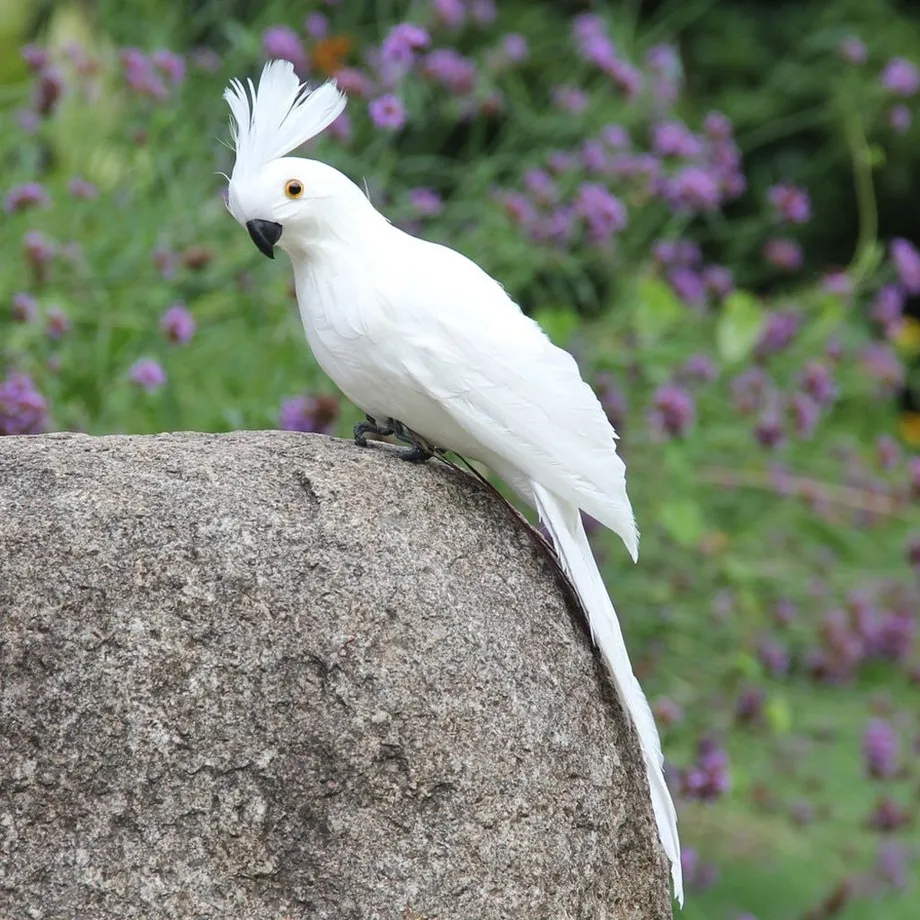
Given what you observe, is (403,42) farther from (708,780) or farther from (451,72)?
(708,780)

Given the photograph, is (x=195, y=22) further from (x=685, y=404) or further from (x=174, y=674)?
(x=174, y=674)

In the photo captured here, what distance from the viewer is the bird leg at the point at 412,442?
110 inches

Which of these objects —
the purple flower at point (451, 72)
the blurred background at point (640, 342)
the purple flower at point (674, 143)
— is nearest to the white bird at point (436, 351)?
the blurred background at point (640, 342)

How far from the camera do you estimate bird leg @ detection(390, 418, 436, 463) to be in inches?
110

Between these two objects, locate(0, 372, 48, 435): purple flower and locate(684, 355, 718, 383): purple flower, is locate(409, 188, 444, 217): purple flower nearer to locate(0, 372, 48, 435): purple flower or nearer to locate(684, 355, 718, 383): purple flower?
locate(684, 355, 718, 383): purple flower

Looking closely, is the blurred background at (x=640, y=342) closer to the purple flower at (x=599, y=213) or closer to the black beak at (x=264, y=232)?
the purple flower at (x=599, y=213)

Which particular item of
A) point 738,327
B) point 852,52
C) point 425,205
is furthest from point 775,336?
point 425,205

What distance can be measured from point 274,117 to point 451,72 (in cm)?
199

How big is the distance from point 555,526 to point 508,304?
0.42 m

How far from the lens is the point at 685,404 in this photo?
13.5ft

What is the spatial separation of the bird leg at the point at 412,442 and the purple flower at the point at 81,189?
184 centimetres

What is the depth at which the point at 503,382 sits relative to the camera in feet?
8.75

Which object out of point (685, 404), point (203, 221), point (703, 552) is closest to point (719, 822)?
point (703, 552)

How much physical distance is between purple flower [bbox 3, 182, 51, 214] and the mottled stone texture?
1.43 m
